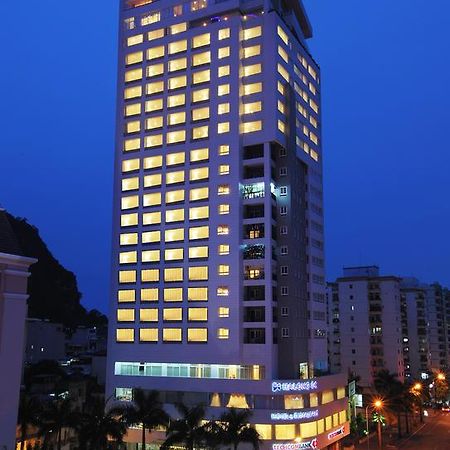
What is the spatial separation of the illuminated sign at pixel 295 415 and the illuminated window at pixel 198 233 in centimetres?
2416

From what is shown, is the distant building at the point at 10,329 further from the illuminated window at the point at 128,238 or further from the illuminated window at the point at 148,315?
the illuminated window at the point at 128,238

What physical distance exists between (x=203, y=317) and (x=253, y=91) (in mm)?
31300

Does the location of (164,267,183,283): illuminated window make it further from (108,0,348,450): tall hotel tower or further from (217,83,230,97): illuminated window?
(217,83,230,97): illuminated window

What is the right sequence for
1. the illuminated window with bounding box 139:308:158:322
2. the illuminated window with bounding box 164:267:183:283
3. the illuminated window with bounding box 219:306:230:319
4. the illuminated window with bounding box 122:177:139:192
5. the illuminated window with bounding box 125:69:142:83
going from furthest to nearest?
the illuminated window with bounding box 125:69:142:83 → the illuminated window with bounding box 122:177:139:192 → the illuminated window with bounding box 139:308:158:322 → the illuminated window with bounding box 164:267:183:283 → the illuminated window with bounding box 219:306:230:319

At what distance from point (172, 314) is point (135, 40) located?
42.0 metres

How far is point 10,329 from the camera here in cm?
2420

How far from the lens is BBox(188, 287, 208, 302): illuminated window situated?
7338 cm

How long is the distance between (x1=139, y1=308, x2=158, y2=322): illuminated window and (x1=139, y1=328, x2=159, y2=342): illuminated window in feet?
4.42

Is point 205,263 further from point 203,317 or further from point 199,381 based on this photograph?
point 199,381

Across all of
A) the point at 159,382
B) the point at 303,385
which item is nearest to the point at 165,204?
the point at 159,382

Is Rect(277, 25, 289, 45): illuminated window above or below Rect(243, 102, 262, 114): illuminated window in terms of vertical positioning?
above

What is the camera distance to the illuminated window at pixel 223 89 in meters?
76.6

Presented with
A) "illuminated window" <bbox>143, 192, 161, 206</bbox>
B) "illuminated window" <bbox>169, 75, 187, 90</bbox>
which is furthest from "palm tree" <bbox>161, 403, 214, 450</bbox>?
"illuminated window" <bbox>169, 75, 187, 90</bbox>

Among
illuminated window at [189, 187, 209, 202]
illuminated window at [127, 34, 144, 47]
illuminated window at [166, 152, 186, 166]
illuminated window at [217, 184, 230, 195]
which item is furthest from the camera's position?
illuminated window at [127, 34, 144, 47]
